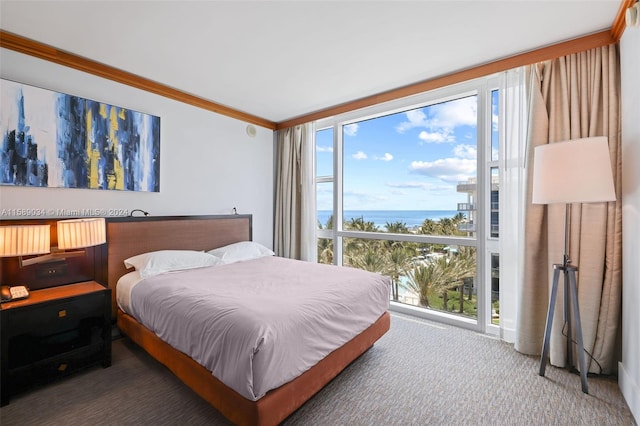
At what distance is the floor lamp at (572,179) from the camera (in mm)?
1811

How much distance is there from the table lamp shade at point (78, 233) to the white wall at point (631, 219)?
3.79 metres

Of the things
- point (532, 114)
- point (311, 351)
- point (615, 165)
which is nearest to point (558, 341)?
point (615, 165)

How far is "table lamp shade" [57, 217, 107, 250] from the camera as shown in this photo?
2.21 metres

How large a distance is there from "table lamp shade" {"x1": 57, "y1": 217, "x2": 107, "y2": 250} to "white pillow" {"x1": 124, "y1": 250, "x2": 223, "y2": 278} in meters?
0.45

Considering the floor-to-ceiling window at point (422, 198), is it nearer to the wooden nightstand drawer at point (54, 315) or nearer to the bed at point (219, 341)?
the bed at point (219, 341)

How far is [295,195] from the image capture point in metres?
4.38

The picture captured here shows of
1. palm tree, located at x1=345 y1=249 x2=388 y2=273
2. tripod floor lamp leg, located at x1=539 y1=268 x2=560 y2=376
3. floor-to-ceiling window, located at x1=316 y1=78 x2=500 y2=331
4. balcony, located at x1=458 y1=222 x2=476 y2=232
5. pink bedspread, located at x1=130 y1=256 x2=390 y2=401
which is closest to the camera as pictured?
pink bedspread, located at x1=130 y1=256 x2=390 y2=401

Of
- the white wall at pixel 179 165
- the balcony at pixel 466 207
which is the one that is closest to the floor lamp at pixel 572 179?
the balcony at pixel 466 207

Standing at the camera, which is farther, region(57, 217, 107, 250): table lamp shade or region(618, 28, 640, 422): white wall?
region(57, 217, 107, 250): table lamp shade

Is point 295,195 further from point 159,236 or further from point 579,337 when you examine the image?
point 579,337

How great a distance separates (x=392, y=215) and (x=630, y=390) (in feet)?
8.14

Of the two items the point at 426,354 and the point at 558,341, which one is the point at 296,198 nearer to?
the point at 426,354

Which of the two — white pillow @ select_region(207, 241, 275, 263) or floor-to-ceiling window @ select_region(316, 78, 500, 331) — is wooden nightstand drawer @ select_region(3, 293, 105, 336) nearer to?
white pillow @ select_region(207, 241, 275, 263)

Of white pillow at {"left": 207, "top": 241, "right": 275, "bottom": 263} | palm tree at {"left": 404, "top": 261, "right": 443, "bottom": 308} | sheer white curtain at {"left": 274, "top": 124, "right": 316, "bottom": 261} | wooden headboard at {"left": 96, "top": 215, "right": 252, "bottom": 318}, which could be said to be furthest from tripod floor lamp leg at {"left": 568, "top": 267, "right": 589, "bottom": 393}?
wooden headboard at {"left": 96, "top": 215, "right": 252, "bottom": 318}
